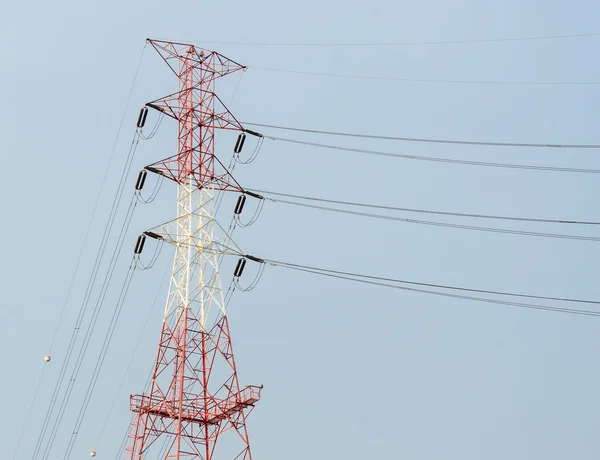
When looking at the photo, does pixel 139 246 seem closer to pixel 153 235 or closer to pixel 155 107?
pixel 153 235

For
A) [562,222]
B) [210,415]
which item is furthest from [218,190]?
[562,222]

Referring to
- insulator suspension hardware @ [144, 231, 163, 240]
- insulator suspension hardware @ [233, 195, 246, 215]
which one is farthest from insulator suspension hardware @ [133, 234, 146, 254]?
insulator suspension hardware @ [233, 195, 246, 215]

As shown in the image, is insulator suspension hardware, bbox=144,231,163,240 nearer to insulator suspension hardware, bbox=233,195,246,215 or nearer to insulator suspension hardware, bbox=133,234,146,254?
insulator suspension hardware, bbox=133,234,146,254

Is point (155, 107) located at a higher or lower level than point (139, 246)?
higher

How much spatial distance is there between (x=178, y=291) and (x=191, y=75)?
11999mm

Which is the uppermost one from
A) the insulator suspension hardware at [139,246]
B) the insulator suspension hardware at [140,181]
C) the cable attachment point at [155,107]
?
the cable attachment point at [155,107]

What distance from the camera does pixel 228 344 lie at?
6394 centimetres

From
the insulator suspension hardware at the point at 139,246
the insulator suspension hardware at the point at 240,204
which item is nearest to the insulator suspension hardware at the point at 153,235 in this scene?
the insulator suspension hardware at the point at 139,246

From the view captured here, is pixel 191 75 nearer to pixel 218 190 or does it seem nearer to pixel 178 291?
pixel 218 190

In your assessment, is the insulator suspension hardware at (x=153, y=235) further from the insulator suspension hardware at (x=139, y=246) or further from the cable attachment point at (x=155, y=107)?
the cable attachment point at (x=155, y=107)

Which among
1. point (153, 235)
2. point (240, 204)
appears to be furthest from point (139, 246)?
point (240, 204)

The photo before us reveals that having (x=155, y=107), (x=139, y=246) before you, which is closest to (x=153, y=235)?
(x=139, y=246)

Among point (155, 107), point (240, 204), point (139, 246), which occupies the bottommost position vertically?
point (139, 246)

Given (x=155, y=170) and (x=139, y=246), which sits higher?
(x=155, y=170)
